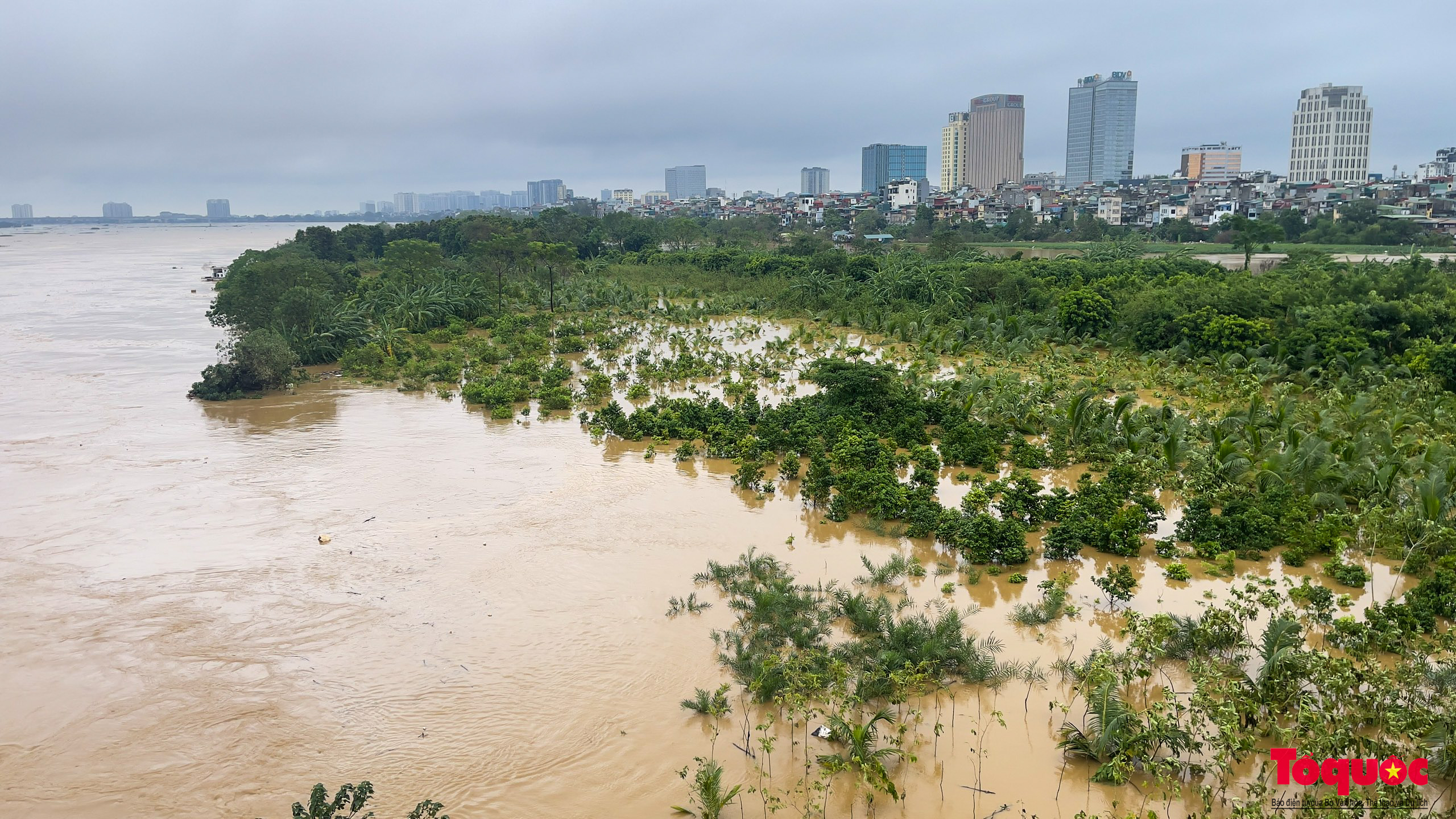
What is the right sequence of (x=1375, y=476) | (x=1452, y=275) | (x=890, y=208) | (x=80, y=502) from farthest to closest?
(x=890, y=208), (x=1452, y=275), (x=80, y=502), (x=1375, y=476)

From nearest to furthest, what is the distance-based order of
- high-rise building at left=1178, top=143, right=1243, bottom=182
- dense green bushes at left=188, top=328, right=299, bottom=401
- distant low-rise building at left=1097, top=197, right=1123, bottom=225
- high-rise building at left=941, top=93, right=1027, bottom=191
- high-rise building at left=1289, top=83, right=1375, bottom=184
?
dense green bushes at left=188, top=328, right=299, bottom=401
distant low-rise building at left=1097, top=197, right=1123, bottom=225
high-rise building at left=1289, top=83, right=1375, bottom=184
high-rise building at left=1178, top=143, right=1243, bottom=182
high-rise building at left=941, top=93, right=1027, bottom=191

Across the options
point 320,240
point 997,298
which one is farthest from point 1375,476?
point 320,240

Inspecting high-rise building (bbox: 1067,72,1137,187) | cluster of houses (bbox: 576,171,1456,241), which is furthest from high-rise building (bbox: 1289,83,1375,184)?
high-rise building (bbox: 1067,72,1137,187)

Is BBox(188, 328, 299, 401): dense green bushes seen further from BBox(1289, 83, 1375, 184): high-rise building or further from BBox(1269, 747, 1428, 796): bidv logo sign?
BBox(1289, 83, 1375, 184): high-rise building

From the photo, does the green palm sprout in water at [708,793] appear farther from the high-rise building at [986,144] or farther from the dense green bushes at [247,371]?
the high-rise building at [986,144]

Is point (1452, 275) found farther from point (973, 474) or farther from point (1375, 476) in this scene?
point (973, 474)

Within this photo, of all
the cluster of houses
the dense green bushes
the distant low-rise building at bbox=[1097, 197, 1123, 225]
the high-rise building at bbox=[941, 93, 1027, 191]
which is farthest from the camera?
the high-rise building at bbox=[941, 93, 1027, 191]
